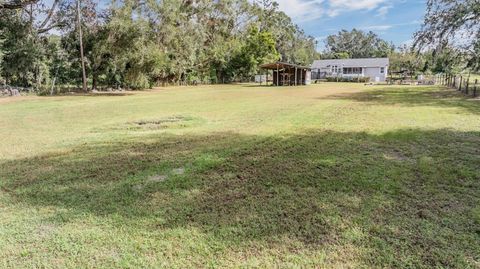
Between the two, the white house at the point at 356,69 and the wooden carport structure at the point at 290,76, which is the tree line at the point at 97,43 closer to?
the wooden carport structure at the point at 290,76

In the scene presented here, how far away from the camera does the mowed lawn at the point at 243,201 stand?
268 cm

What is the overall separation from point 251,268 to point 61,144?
578cm

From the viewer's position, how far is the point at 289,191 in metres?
4.02

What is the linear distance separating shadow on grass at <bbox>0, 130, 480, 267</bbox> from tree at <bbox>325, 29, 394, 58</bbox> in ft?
281

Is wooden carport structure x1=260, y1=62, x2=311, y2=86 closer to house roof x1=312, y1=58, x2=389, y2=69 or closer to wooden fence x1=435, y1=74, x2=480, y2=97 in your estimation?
wooden fence x1=435, y1=74, x2=480, y2=97

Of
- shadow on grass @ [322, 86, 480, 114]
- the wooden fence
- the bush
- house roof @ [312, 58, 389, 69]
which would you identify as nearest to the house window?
house roof @ [312, 58, 389, 69]

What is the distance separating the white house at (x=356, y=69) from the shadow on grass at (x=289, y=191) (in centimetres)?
5045

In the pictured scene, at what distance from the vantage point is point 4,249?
9.10 feet

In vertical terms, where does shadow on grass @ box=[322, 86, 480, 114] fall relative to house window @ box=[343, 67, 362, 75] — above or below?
below

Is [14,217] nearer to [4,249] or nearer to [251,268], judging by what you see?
[4,249]

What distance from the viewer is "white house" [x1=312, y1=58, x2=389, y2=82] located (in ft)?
176

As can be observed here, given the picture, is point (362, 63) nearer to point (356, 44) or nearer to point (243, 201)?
point (356, 44)

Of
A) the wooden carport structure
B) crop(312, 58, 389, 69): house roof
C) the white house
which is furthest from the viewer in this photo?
crop(312, 58, 389, 69): house roof

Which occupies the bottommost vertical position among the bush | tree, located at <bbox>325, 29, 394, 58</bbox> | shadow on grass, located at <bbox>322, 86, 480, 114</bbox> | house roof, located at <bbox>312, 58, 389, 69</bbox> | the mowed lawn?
the mowed lawn
